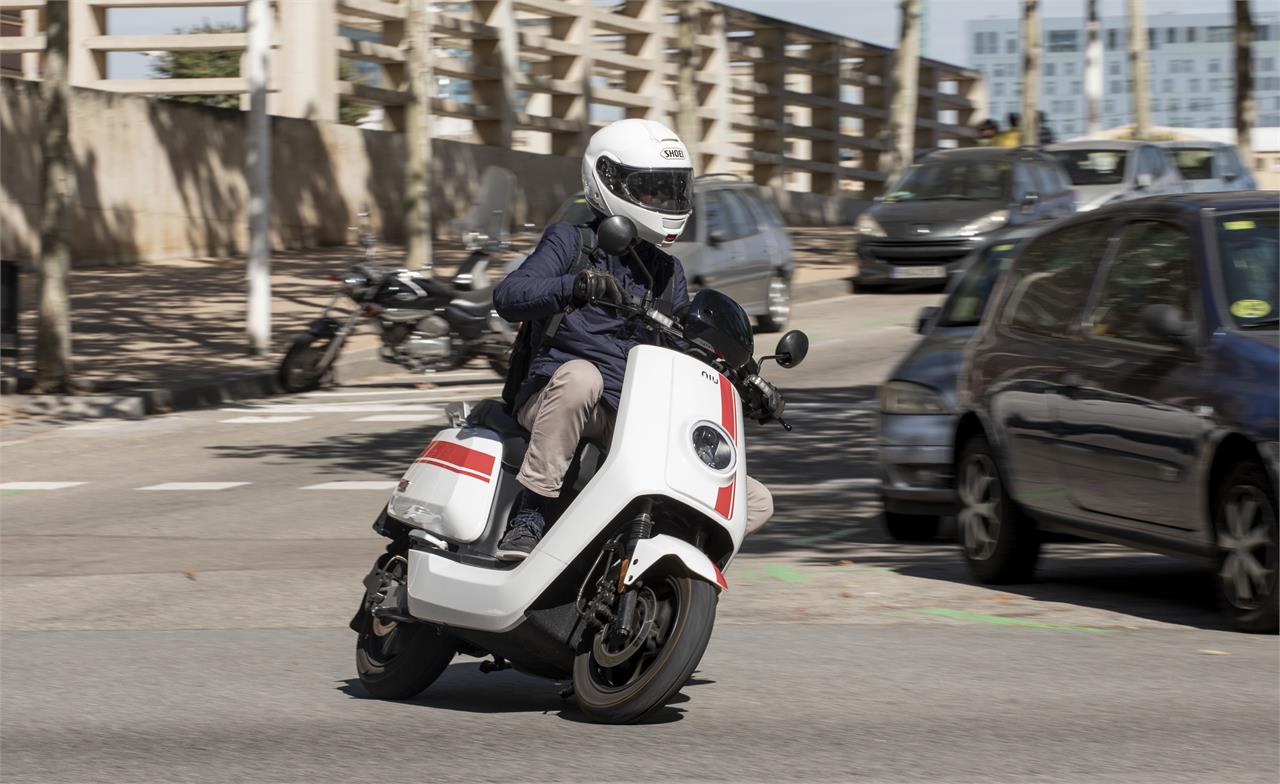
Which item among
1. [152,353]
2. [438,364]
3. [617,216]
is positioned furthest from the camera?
[152,353]

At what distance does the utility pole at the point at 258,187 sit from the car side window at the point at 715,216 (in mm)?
4564

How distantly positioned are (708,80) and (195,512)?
3250 centimetres

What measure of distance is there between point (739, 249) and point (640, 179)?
16.1 metres

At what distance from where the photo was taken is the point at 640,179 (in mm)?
6332

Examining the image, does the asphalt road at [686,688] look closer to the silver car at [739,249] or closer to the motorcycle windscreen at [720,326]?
the motorcycle windscreen at [720,326]

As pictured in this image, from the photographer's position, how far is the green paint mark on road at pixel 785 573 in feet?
30.9

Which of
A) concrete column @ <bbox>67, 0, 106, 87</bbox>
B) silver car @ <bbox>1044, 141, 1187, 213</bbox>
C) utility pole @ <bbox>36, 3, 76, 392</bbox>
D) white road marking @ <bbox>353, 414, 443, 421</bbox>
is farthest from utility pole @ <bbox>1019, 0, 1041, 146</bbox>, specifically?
utility pole @ <bbox>36, 3, 76, 392</bbox>

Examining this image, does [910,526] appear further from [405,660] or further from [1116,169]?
[1116,169]

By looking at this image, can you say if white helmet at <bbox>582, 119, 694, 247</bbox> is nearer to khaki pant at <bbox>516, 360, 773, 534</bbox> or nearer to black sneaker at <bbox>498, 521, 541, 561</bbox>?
khaki pant at <bbox>516, 360, 773, 534</bbox>

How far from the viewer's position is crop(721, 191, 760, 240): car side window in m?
22.6

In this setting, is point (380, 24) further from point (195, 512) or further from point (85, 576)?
point (85, 576)

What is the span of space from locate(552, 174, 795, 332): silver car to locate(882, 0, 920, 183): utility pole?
444 inches

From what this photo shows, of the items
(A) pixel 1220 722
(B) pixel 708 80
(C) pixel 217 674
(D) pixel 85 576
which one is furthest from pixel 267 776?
(B) pixel 708 80

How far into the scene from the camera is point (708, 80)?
43719 millimetres
